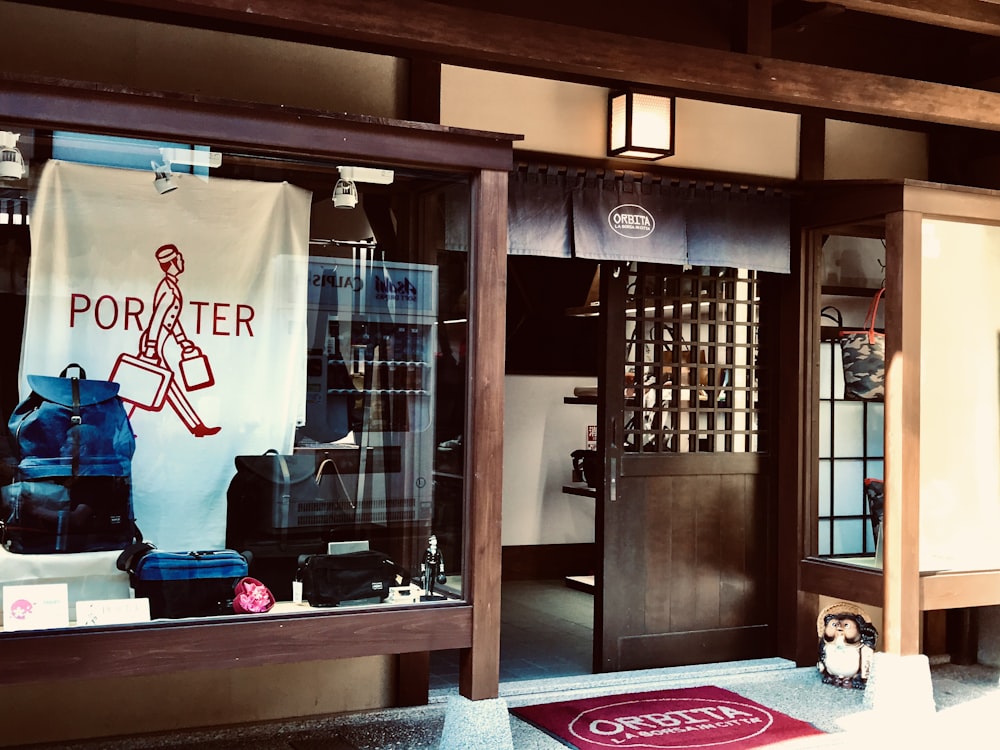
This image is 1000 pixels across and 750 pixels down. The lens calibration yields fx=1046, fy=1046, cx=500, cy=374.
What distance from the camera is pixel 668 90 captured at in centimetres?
584

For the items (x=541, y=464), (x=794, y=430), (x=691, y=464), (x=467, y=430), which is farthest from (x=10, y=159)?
(x=541, y=464)

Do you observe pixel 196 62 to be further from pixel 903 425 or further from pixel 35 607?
pixel 903 425

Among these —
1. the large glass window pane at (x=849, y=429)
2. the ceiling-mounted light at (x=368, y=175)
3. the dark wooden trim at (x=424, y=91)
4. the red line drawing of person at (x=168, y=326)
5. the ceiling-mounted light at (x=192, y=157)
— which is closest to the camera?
the ceiling-mounted light at (x=192, y=157)

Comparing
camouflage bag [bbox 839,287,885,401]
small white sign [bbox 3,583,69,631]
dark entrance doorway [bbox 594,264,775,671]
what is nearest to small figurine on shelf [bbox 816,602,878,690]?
dark entrance doorway [bbox 594,264,775,671]

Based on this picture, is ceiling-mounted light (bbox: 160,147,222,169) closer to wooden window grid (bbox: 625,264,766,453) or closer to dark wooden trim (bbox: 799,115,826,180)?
wooden window grid (bbox: 625,264,766,453)

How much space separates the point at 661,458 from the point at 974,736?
2.19 metres

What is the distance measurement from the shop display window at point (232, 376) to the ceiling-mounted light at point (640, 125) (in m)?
1.47

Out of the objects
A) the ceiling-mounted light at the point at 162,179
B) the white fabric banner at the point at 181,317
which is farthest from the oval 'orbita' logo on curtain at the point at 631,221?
the ceiling-mounted light at the point at 162,179

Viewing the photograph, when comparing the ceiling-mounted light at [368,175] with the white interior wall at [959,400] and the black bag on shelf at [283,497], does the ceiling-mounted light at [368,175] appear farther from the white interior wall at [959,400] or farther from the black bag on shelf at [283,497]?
the white interior wall at [959,400]

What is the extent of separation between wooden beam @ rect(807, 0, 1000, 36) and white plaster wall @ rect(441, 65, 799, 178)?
0.86m

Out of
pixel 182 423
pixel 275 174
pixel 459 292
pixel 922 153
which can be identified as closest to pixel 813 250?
pixel 922 153

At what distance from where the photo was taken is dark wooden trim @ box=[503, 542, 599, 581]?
940 cm

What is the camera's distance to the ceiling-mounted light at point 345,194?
452 centimetres

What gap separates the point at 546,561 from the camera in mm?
9531
